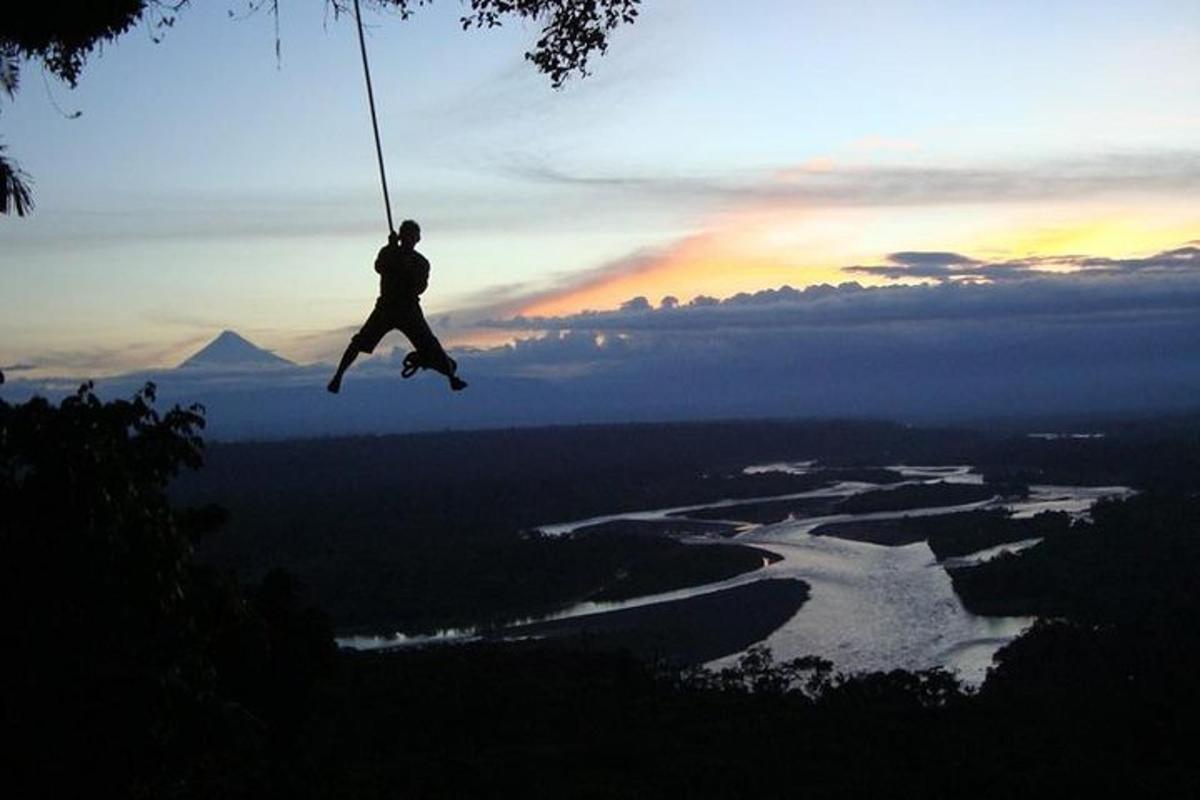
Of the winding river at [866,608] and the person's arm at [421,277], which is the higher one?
the person's arm at [421,277]

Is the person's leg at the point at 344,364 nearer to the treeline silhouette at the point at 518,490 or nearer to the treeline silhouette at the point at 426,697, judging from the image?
the treeline silhouette at the point at 426,697

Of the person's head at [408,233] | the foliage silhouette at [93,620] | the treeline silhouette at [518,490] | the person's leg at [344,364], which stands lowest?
the treeline silhouette at [518,490]

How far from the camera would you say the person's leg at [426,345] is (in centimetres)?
723

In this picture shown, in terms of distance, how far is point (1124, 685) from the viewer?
109 ft

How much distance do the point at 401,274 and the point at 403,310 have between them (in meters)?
0.20

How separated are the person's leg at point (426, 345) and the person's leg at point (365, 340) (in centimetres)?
11

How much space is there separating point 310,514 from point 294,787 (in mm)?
70419

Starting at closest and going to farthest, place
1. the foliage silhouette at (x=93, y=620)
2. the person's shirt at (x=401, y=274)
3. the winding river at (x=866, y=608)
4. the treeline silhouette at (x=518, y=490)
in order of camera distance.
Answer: the person's shirt at (x=401, y=274)
the foliage silhouette at (x=93, y=620)
the winding river at (x=866, y=608)
the treeline silhouette at (x=518, y=490)

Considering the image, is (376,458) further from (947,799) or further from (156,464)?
(156,464)

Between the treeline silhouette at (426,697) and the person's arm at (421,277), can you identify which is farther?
the treeline silhouette at (426,697)

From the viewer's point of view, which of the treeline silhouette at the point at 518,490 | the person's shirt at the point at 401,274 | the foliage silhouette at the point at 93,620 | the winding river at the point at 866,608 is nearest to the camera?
the person's shirt at the point at 401,274

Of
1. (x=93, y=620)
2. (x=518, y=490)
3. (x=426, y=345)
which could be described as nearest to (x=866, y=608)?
(x=93, y=620)

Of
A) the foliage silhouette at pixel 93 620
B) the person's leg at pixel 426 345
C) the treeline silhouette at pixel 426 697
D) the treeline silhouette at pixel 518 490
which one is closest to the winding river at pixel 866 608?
the treeline silhouette at pixel 426 697

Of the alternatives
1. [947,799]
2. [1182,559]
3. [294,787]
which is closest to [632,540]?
[1182,559]
